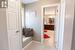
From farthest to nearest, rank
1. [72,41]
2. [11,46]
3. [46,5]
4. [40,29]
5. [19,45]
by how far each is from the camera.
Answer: [40,29] < [46,5] < [19,45] < [11,46] < [72,41]

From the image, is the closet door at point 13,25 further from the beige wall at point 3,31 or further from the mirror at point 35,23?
the mirror at point 35,23

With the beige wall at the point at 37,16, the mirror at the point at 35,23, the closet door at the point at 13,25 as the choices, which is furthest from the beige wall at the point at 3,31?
the beige wall at the point at 37,16

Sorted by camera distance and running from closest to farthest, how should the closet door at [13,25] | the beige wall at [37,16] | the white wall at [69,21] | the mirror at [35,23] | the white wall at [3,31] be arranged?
the white wall at [69,21], the white wall at [3,31], the closet door at [13,25], the mirror at [35,23], the beige wall at [37,16]

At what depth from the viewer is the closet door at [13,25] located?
236 cm

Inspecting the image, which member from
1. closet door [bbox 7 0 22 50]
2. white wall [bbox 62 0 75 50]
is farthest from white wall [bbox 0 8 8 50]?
white wall [bbox 62 0 75 50]

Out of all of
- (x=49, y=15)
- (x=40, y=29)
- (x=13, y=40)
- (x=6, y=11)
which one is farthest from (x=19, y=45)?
(x=49, y=15)

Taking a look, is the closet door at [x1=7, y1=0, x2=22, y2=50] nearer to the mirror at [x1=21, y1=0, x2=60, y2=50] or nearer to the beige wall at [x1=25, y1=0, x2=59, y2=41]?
the mirror at [x1=21, y1=0, x2=60, y2=50]

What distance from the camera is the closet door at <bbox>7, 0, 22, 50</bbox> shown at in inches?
92.9

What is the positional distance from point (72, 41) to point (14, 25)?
2.28 m

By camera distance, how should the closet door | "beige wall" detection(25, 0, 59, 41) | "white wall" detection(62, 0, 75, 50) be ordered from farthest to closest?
"beige wall" detection(25, 0, 59, 41)
the closet door
"white wall" detection(62, 0, 75, 50)

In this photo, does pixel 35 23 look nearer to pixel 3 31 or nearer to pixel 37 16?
pixel 37 16

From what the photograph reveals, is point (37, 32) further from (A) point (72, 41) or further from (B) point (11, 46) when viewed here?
(A) point (72, 41)

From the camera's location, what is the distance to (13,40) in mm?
2557

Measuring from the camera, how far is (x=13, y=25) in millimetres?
2529
